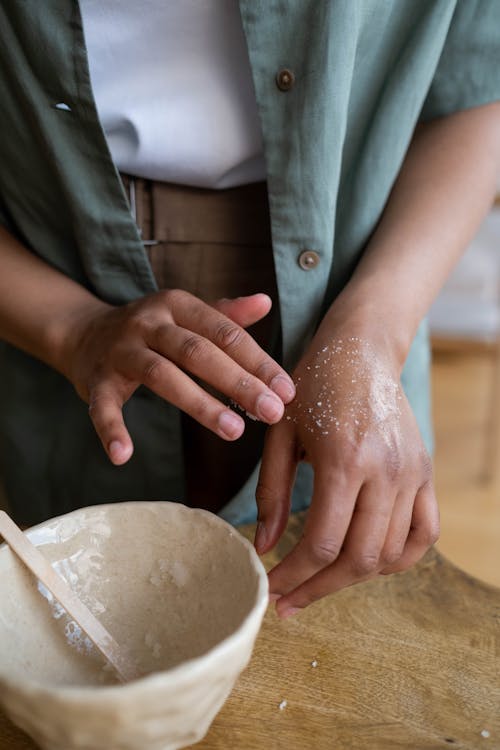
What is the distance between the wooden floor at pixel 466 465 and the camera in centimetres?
168

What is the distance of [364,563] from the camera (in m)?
0.53

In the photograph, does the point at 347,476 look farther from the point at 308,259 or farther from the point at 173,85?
the point at 173,85

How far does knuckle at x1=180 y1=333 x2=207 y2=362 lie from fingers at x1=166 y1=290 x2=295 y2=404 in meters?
0.02

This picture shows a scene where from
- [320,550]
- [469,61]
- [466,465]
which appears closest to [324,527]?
[320,550]

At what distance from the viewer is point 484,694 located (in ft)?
1.66

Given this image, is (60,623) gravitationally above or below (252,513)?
above

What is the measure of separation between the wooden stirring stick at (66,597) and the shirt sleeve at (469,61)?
0.57m

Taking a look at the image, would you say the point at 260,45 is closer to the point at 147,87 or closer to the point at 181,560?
the point at 147,87

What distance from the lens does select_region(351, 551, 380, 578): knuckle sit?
0.53 meters

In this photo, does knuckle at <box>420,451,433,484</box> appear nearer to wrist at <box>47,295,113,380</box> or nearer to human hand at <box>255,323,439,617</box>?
human hand at <box>255,323,439,617</box>

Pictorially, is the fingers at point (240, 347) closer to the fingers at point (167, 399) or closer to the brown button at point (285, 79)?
the fingers at point (167, 399)

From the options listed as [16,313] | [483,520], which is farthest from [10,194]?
[483,520]

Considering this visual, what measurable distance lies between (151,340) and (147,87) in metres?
0.25

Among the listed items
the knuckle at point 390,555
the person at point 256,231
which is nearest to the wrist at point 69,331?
the person at point 256,231
